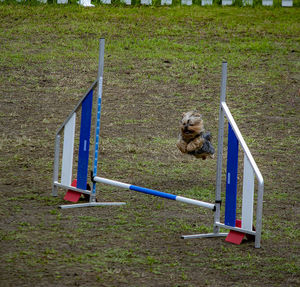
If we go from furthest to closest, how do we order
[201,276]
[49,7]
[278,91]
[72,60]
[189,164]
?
[49,7] < [72,60] < [278,91] < [189,164] < [201,276]

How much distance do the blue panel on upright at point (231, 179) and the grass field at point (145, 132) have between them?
26cm

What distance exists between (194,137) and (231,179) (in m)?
1.85

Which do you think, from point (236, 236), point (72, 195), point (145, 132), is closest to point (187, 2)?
point (145, 132)

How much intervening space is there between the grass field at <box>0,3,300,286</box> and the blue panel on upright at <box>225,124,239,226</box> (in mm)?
256

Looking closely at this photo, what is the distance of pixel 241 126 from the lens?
10102mm

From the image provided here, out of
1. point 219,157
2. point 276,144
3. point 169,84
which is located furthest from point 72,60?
point 219,157

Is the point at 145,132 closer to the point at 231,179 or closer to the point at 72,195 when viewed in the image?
the point at 72,195

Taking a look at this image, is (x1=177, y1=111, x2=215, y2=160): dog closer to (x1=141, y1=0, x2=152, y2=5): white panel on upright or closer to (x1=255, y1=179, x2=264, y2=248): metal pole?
(x1=255, y1=179, x2=264, y2=248): metal pole

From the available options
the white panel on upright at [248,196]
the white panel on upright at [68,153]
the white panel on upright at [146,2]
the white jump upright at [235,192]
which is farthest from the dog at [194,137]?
the white panel on upright at [146,2]

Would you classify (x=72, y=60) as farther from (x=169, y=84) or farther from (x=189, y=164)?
(x=189, y=164)

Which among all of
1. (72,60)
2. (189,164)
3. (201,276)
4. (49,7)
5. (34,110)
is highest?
(49,7)

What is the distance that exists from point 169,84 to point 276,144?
3249 millimetres

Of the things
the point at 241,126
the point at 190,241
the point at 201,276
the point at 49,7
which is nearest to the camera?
the point at 201,276

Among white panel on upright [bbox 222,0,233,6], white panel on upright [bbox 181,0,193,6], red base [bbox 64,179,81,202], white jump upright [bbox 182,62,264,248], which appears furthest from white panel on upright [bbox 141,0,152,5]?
white jump upright [bbox 182,62,264,248]
